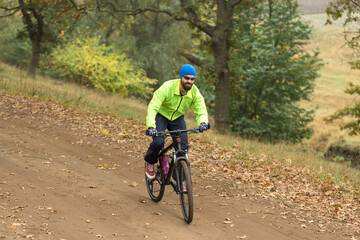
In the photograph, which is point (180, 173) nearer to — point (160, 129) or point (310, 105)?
point (160, 129)

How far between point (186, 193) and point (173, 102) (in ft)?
4.77

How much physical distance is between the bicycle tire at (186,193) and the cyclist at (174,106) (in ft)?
1.33

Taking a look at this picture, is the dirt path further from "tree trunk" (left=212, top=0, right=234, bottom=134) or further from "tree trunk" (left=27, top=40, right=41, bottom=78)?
"tree trunk" (left=27, top=40, right=41, bottom=78)

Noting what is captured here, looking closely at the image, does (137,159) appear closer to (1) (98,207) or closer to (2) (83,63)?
(1) (98,207)

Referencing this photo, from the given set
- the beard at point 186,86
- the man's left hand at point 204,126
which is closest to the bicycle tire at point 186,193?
the man's left hand at point 204,126

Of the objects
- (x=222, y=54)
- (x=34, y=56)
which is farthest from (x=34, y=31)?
(x=222, y=54)

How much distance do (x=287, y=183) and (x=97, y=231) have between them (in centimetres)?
544

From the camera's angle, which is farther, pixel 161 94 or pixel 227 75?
pixel 227 75

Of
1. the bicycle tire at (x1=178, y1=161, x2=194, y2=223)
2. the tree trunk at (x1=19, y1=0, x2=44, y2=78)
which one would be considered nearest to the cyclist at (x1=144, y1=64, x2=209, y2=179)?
the bicycle tire at (x1=178, y1=161, x2=194, y2=223)

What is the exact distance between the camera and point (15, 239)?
4773 millimetres

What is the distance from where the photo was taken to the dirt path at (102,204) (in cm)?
564

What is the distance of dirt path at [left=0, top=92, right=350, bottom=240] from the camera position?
222 inches

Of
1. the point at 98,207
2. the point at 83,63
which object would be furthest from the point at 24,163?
the point at 83,63

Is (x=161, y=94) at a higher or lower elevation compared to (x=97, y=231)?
higher
